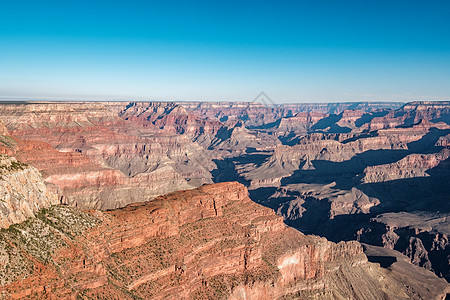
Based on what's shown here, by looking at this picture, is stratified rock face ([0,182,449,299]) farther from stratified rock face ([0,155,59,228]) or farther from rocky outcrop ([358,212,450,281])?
rocky outcrop ([358,212,450,281])

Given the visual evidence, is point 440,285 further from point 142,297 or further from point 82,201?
point 82,201

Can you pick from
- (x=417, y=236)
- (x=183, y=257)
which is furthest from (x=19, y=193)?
(x=417, y=236)

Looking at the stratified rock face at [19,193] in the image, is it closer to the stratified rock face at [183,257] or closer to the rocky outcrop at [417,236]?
the stratified rock face at [183,257]

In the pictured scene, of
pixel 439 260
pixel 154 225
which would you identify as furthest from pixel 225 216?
pixel 439 260

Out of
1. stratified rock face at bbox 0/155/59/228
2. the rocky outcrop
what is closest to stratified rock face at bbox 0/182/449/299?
stratified rock face at bbox 0/155/59/228

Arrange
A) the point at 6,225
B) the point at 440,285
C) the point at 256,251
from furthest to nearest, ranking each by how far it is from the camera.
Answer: the point at 440,285 → the point at 256,251 → the point at 6,225

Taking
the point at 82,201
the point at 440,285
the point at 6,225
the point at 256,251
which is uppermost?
the point at 6,225

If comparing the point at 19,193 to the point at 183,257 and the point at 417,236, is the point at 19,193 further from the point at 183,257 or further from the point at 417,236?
the point at 417,236
